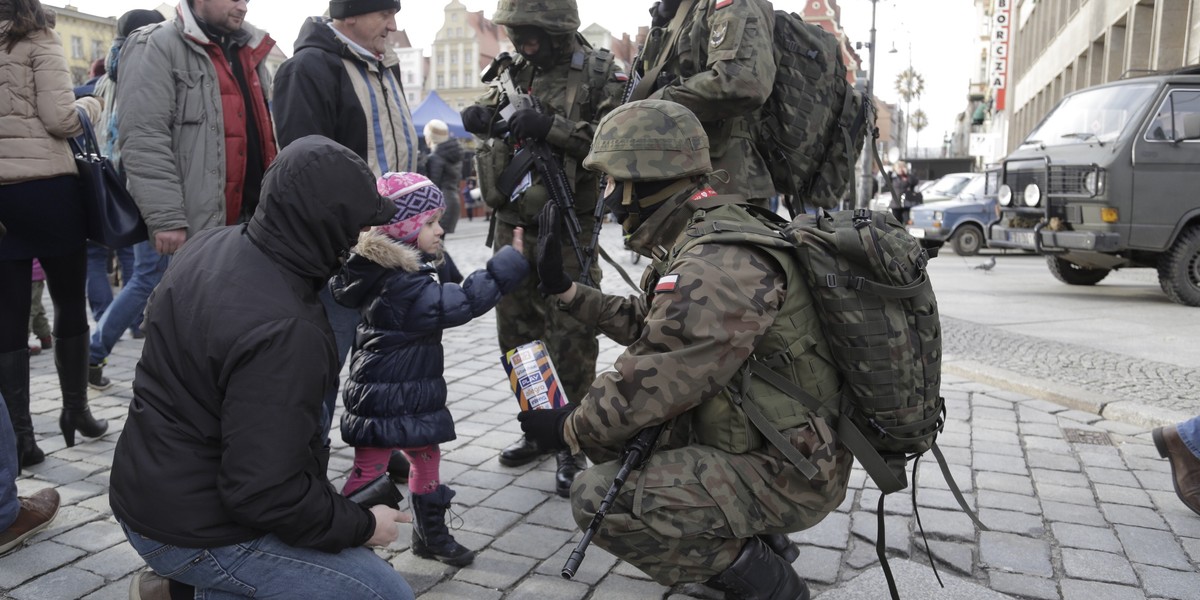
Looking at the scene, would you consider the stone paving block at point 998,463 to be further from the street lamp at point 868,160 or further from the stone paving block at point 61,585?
the street lamp at point 868,160

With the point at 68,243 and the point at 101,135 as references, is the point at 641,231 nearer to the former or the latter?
the point at 68,243

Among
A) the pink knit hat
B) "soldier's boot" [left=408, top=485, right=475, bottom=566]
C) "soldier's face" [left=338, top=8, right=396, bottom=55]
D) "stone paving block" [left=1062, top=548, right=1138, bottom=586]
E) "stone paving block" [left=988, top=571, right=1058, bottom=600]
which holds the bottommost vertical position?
"stone paving block" [left=1062, top=548, right=1138, bottom=586]

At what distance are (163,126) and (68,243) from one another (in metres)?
0.74

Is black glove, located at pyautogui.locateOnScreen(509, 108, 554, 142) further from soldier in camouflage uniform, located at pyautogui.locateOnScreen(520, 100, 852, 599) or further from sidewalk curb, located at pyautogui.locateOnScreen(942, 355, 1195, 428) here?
sidewalk curb, located at pyautogui.locateOnScreen(942, 355, 1195, 428)

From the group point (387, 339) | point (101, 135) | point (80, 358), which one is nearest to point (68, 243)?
point (80, 358)

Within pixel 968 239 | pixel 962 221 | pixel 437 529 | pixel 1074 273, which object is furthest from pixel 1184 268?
pixel 437 529

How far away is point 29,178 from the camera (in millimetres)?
3762

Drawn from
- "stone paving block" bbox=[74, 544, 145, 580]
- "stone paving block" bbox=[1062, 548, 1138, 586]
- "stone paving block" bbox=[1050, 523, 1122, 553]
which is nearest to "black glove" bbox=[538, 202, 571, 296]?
"stone paving block" bbox=[74, 544, 145, 580]

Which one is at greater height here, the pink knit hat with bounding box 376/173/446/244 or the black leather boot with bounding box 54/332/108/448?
the pink knit hat with bounding box 376/173/446/244

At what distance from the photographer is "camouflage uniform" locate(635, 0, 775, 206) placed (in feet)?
11.4

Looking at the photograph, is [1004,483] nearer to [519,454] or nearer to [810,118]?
[810,118]

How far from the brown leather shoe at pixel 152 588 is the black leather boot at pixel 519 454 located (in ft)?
6.92

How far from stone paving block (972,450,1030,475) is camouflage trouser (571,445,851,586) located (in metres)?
2.03

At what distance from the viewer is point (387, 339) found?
3.09 m
